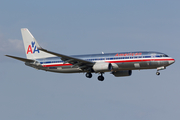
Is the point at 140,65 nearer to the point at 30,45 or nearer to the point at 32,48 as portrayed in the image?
the point at 32,48

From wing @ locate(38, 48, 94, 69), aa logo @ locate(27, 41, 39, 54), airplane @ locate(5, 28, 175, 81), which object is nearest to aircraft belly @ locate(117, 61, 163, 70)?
airplane @ locate(5, 28, 175, 81)

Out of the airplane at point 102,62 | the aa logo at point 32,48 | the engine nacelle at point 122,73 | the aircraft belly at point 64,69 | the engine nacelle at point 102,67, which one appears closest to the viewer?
the airplane at point 102,62

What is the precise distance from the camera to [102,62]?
60.6 metres

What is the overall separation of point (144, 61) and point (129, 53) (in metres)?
3.30

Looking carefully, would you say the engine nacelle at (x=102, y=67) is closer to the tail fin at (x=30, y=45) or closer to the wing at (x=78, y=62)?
the wing at (x=78, y=62)

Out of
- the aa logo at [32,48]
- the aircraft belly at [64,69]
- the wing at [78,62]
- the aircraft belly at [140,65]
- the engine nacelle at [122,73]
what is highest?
the aa logo at [32,48]

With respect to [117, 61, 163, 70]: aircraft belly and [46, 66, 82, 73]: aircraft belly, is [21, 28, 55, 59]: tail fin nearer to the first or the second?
[46, 66, 82, 73]: aircraft belly

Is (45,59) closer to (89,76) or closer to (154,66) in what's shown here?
(89,76)

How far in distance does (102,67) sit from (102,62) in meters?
1.59

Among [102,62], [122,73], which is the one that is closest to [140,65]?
[102,62]

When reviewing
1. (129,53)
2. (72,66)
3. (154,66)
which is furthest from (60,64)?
(154,66)

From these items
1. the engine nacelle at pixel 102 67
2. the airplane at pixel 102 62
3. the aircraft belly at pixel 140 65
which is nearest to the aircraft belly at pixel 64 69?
the airplane at pixel 102 62

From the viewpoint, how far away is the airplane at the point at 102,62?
58469 mm

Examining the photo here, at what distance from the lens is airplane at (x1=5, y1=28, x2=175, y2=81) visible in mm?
58469
